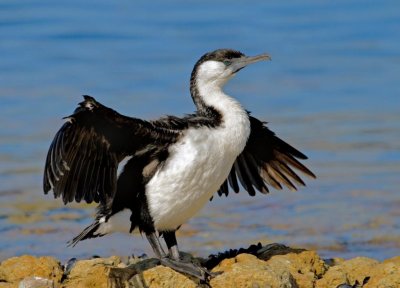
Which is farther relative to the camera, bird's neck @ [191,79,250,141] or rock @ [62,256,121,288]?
bird's neck @ [191,79,250,141]

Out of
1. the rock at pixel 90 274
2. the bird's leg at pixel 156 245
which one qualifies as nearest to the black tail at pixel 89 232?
the rock at pixel 90 274

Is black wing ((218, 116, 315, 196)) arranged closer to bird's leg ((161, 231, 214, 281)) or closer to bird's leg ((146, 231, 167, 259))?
bird's leg ((161, 231, 214, 281))

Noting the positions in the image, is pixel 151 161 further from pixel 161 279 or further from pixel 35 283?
pixel 35 283

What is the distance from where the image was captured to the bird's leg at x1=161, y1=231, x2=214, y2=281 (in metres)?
12.8

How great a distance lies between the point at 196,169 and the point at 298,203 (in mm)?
4481

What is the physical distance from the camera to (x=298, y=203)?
17344 mm

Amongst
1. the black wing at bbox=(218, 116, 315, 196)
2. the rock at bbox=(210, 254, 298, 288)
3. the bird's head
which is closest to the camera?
the rock at bbox=(210, 254, 298, 288)

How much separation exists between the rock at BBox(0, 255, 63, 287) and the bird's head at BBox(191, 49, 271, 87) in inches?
79.7

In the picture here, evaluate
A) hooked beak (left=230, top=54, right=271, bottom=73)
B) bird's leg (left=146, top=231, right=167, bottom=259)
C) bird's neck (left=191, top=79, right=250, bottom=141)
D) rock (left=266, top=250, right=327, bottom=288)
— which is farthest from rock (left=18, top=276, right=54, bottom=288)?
hooked beak (left=230, top=54, right=271, bottom=73)

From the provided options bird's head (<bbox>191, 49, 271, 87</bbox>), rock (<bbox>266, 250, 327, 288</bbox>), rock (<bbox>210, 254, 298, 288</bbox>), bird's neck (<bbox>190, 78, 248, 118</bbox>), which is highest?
bird's head (<bbox>191, 49, 271, 87</bbox>)

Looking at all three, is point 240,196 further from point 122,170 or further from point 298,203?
point 122,170

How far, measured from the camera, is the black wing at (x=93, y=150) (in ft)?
42.0

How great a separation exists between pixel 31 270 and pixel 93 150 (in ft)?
3.77

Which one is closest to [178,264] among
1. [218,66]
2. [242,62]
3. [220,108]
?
[220,108]
